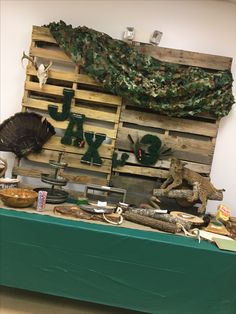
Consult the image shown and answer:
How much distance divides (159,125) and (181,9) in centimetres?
104

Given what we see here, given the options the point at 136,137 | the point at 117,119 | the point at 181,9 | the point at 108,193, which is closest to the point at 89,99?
the point at 117,119

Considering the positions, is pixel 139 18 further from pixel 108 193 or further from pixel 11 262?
pixel 11 262

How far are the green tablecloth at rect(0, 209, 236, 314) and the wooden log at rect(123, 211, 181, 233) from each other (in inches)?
3.9

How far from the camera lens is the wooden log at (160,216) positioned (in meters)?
2.34

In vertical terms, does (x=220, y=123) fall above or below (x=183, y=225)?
above

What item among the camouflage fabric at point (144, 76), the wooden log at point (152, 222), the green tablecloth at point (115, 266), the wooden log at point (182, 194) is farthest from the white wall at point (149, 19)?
the green tablecloth at point (115, 266)

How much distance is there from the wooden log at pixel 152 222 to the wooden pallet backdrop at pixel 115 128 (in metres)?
0.46

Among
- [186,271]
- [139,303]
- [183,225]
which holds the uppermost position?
[183,225]

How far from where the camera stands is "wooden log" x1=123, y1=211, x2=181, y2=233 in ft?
7.45

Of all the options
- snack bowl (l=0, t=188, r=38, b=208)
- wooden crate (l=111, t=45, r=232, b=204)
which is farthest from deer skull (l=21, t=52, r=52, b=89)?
snack bowl (l=0, t=188, r=38, b=208)

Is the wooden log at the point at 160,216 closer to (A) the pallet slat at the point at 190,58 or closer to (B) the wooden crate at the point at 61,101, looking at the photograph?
(B) the wooden crate at the point at 61,101

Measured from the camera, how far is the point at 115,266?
2.13 m

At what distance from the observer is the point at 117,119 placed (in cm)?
284

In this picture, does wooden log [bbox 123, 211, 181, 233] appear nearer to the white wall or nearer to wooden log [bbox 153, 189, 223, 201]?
wooden log [bbox 153, 189, 223, 201]
